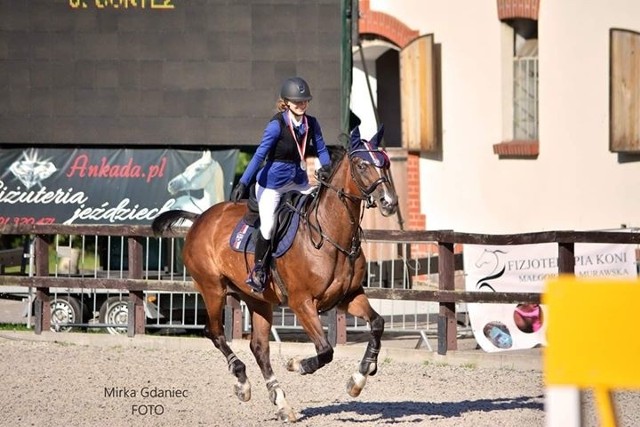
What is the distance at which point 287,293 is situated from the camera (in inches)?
369

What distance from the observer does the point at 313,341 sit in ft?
29.6

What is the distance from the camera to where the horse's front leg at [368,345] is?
8.77 meters

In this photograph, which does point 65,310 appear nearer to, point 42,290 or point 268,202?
point 42,290

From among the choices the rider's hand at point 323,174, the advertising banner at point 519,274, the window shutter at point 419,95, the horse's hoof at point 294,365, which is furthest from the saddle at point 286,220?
the window shutter at point 419,95

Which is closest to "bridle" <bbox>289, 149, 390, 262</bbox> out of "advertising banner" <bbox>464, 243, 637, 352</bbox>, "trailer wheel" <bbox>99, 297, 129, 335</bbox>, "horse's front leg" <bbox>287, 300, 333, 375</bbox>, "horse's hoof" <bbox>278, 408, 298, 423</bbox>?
"horse's front leg" <bbox>287, 300, 333, 375</bbox>

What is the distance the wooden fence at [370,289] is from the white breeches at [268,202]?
2938 mm

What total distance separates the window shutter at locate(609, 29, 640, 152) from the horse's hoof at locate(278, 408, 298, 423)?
9405mm

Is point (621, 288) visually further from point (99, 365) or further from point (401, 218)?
point (401, 218)

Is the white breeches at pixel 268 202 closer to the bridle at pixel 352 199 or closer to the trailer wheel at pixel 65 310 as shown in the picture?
the bridle at pixel 352 199

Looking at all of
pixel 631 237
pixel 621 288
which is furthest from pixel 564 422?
pixel 631 237

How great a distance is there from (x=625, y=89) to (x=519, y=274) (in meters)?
5.73

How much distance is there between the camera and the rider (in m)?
9.38

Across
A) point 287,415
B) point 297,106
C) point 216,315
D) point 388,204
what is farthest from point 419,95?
point 388,204

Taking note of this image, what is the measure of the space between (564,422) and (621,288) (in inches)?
15.7
